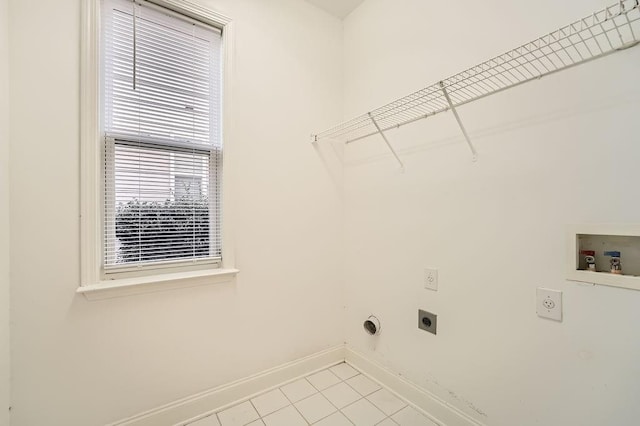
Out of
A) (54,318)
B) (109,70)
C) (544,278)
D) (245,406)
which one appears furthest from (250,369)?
(109,70)

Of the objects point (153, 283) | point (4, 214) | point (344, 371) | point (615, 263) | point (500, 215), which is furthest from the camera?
point (344, 371)

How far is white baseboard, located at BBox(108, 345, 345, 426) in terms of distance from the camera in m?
1.45

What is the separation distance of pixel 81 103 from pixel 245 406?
1.83 meters

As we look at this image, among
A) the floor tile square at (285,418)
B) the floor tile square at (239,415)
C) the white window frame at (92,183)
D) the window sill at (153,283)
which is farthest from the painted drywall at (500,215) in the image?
the white window frame at (92,183)

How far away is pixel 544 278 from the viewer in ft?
3.84

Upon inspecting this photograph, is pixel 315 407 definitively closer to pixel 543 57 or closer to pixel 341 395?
pixel 341 395

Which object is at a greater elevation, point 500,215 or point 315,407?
point 500,215

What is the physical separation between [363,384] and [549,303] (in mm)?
1234

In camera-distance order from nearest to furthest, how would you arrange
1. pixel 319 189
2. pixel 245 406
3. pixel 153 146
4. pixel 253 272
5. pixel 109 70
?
pixel 109 70
pixel 153 146
pixel 245 406
pixel 253 272
pixel 319 189

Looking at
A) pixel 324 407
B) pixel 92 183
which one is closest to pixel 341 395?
pixel 324 407

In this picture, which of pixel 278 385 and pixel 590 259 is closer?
pixel 590 259

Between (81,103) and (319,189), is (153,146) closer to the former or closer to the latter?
(81,103)

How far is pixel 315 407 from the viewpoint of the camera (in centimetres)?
162

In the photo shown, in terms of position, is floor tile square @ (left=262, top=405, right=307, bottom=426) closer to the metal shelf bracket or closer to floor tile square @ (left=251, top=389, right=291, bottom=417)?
floor tile square @ (left=251, top=389, right=291, bottom=417)
